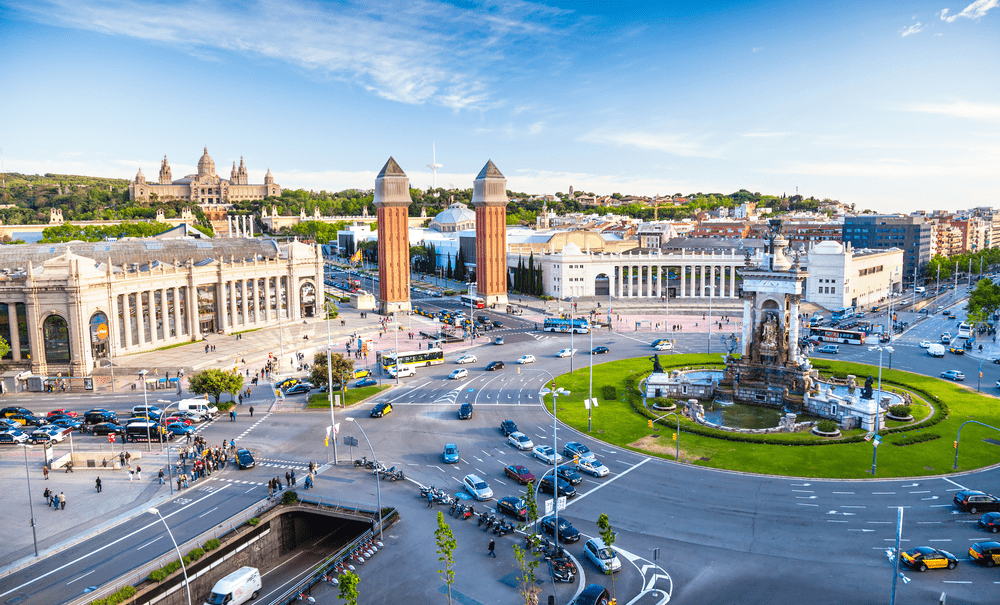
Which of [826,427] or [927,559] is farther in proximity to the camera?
[826,427]

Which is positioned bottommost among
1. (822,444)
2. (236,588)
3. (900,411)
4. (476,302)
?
(236,588)

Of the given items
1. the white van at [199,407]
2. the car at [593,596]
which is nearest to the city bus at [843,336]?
the car at [593,596]

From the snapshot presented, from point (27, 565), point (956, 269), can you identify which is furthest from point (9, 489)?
point (956, 269)

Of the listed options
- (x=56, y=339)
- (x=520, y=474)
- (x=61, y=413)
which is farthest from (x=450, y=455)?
(x=56, y=339)

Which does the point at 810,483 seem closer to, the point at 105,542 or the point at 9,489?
the point at 105,542

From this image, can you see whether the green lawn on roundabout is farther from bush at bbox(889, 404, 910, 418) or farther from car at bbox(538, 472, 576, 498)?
car at bbox(538, 472, 576, 498)

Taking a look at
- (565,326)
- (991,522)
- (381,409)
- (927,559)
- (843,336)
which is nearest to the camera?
(927,559)

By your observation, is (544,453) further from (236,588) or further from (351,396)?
(351,396)
